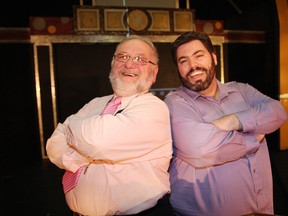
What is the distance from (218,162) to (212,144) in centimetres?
10

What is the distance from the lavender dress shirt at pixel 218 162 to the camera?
4.40 ft

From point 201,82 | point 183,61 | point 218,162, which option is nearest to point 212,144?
point 218,162

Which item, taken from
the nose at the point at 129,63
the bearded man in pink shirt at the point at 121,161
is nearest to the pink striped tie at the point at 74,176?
the bearded man in pink shirt at the point at 121,161

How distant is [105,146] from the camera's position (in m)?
1.15

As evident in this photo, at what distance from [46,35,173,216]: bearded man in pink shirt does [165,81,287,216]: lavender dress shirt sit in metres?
0.13

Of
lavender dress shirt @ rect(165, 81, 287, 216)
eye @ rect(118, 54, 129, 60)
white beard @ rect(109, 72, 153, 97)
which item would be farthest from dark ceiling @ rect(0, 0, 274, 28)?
lavender dress shirt @ rect(165, 81, 287, 216)

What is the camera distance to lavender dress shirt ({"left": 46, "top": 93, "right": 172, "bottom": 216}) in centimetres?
116

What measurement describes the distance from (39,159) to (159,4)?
3942mm

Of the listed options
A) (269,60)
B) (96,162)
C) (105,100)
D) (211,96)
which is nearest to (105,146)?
(96,162)

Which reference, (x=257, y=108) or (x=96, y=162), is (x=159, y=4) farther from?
(x=96, y=162)

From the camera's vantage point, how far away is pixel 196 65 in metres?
1.49

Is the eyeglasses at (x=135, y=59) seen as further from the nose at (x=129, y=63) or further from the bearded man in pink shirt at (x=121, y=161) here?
the bearded man in pink shirt at (x=121, y=161)

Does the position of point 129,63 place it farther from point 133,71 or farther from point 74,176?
point 74,176

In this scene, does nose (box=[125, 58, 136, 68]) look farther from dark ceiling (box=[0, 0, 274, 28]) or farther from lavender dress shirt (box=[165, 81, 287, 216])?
dark ceiling (box=[0, 0, 274, 28])
